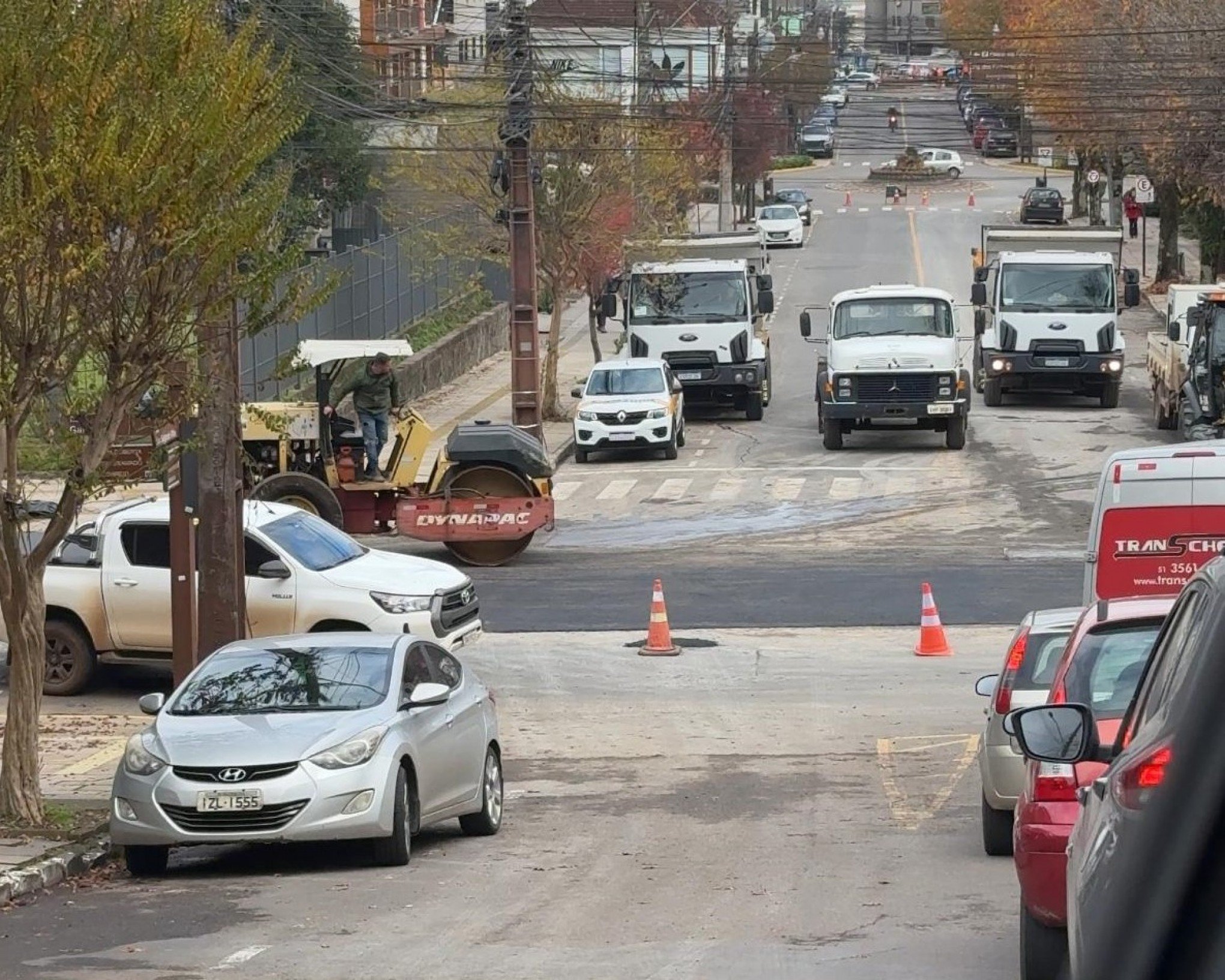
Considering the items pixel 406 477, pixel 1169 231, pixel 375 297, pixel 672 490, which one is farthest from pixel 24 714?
pixel 1169 231

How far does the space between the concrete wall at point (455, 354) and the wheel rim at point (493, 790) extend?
26.4m

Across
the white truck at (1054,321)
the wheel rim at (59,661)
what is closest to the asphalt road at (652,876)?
the wheel rim at (59,661)

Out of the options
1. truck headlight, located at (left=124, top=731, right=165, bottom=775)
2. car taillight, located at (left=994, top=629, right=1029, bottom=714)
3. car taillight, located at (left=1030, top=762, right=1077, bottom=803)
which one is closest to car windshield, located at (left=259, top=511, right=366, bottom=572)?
truck headlight, located at (left=124, top=731, right=165, bottom=775)

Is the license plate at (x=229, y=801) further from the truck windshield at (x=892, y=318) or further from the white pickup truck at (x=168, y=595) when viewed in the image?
the truck windshield at (x=892, y=318)

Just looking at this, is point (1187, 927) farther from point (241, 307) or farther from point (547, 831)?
point (241, 307)

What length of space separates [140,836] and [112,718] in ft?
22.4

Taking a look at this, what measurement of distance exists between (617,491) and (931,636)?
520 inches

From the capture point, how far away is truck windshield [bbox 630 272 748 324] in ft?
138

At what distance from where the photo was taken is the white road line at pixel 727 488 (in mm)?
32719

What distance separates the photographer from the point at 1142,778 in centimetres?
290

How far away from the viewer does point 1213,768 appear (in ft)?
8.49

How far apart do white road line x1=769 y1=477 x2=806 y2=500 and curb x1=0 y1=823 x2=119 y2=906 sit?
65.8 feet

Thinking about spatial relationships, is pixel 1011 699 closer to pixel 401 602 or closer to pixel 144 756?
pixel 144 756

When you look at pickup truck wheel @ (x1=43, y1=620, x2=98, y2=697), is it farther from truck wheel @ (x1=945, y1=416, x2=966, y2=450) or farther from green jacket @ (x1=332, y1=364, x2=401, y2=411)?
truck wheel @ (x1=945, y1=416, x2=966, y2=450)
